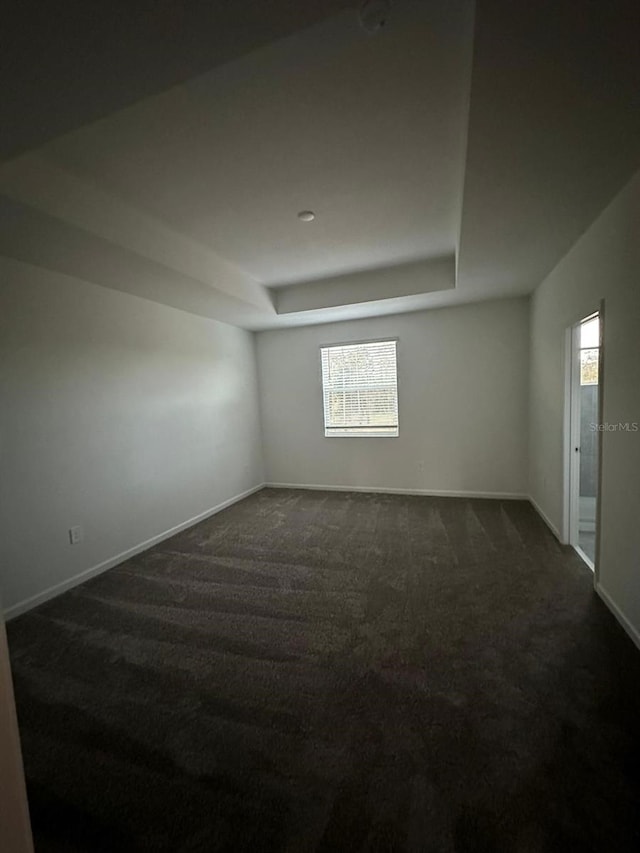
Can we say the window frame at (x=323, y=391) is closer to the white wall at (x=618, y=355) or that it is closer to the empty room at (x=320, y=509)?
the empty room at (x=320, y=509)

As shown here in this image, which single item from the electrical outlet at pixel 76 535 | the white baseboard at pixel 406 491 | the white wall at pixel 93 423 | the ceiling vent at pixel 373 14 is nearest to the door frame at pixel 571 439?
the white baseboard at pixel 406 491

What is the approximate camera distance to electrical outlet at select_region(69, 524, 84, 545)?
278cm

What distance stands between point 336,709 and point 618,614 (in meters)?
1.74

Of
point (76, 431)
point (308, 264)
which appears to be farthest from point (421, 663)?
point (308, 264)

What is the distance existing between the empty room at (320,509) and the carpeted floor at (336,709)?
0.04 feet

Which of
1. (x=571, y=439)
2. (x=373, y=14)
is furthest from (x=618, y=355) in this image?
(x=373, y=14)

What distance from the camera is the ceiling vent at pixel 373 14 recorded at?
1036 mm

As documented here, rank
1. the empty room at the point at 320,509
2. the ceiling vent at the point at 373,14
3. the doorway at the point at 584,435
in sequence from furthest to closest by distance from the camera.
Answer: the doorway at the point at 584,435 → the empty room at the point at 320,509 → the ceiling vent at the point at 373,14

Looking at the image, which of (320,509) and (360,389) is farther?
(360,389)

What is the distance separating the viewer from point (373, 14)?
1.07 metres

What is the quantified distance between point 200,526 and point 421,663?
2869 millimetres

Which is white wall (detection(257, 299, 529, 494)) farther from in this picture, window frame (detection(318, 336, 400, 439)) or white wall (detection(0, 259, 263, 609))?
white wall (detection(0, 259, 263, 609))

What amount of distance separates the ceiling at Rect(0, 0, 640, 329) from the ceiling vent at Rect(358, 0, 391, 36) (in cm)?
5

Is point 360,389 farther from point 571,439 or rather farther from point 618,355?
point 618,355
